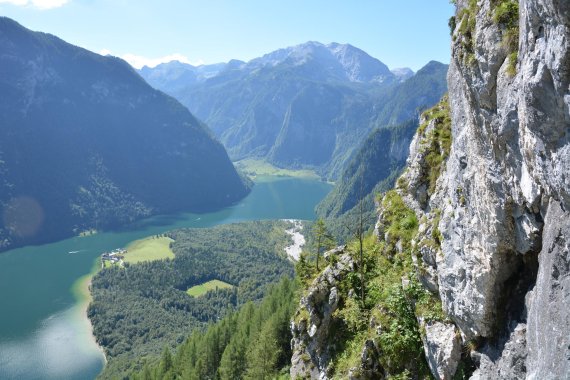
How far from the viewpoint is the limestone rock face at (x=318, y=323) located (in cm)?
2739

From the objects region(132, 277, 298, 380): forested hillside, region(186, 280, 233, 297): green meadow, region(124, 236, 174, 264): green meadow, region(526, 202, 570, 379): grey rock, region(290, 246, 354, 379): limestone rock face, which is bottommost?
region(186, 280, 233, 297): green meadow

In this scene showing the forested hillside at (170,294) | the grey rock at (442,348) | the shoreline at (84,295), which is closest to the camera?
the grey rock at (442,348)

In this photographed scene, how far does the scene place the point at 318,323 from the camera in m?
27.9

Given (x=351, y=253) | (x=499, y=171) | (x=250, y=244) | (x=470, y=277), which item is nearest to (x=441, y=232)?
(x=470, y=277)

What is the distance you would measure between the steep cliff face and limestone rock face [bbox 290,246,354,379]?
901 centimetres

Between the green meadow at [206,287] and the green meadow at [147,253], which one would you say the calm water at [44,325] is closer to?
the green meadow at [147,253]

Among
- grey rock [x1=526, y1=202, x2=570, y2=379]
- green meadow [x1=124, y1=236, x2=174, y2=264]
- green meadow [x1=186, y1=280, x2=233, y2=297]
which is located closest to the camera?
grey rock [x1=526, y1=202, x2=570, y2=379]

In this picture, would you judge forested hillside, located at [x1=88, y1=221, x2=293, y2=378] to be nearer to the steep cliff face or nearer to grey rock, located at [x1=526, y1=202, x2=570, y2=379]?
the steep cliff face

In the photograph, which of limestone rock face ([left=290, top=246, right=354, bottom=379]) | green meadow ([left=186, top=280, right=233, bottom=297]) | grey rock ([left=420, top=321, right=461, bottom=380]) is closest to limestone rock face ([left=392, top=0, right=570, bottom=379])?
grey rock ([left=420, top=321, right=461, bottom=380])

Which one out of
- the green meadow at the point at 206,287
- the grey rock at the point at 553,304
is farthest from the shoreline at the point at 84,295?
the grey rock at the point at 553,304

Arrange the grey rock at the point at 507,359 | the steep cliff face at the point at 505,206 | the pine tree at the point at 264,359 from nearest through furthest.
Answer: the steep cliff face at the point at 505,206 < the grey rock at the point at 507,359 < the pine tree at the point at 264,359

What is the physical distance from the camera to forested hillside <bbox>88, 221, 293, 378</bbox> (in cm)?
10919

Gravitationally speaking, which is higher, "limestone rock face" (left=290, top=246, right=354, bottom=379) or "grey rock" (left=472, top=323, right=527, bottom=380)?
"grey rock" (left=472, top=323, right=527, bottom=380)

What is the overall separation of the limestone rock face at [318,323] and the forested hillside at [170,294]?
72.5m
